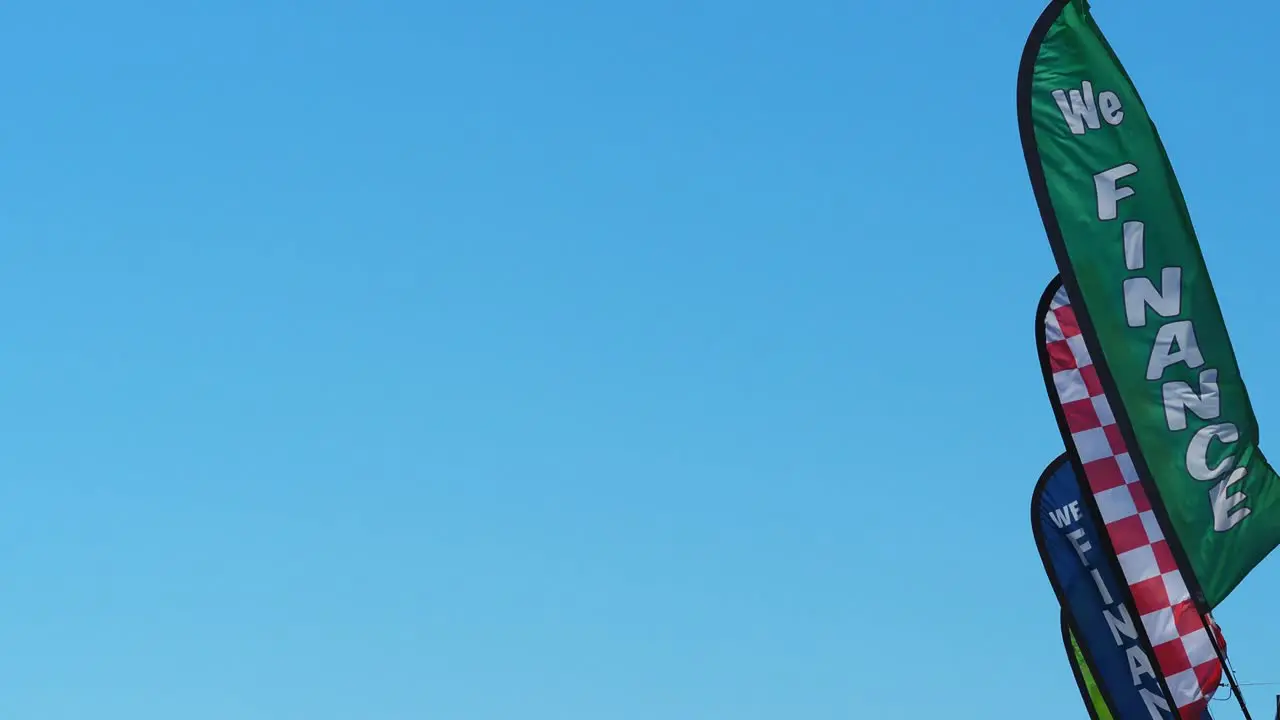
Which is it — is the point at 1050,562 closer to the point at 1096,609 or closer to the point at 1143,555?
the point at 1096,609

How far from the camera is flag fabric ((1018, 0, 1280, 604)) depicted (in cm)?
1170

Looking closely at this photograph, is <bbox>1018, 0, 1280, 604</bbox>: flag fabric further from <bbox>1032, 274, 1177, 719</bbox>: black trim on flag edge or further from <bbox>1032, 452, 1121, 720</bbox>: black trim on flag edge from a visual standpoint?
<bbox>1032, 452, 1121, 720</bbox>: black trim on flag edge

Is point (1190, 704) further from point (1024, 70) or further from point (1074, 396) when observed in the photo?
point (1024, 70)

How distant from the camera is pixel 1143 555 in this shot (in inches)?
513

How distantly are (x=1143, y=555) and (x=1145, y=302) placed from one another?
2.35m

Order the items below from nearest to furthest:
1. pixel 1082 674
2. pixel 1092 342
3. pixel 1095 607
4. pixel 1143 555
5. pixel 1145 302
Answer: pixel 1092 342
pixel 1145 302
pixel 1143 555
pixel 1095 607
pixel 1082 674

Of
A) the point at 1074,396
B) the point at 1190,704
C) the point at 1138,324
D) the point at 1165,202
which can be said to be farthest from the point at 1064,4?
the point at 1190,704

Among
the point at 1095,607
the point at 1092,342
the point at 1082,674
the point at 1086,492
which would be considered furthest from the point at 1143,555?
the point at 1082,674

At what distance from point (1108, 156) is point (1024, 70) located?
2.99 feet

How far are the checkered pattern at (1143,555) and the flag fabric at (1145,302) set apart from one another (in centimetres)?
80

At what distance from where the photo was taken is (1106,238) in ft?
39.1

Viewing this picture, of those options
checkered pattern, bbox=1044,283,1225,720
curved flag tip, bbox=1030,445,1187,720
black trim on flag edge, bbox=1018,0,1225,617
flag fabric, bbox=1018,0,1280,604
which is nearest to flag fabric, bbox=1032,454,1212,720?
curved flag tip, bbox=1030,445,1187,720

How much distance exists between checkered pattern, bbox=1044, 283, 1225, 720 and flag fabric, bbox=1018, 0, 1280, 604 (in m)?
0.80

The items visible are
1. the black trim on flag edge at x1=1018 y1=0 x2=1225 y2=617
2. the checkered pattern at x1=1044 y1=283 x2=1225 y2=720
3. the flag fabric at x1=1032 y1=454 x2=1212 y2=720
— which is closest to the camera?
the black trim on flag edge at x1=1018 y1=0 x2=1225 y2=617
